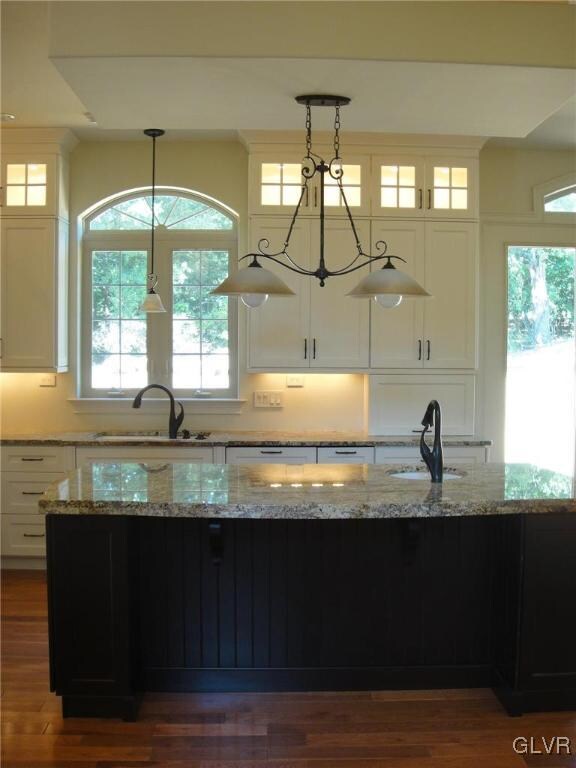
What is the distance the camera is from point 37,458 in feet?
16.8

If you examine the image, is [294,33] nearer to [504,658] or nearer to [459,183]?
[459,183]

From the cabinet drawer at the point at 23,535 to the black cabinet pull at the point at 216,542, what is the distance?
2389mm

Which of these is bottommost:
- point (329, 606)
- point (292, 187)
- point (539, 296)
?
point (329, 606)

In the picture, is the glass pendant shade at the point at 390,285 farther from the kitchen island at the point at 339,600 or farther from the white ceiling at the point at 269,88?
the white ceiling at the point at 269,88

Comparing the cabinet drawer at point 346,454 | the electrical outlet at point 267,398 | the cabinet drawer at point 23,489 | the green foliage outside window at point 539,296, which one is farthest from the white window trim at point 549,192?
the cabinet drawer at point 23,489

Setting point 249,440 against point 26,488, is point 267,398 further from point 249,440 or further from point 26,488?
point 26,488

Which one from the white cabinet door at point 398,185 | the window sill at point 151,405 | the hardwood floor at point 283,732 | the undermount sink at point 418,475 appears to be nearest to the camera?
the hardwood floor at point 283,732

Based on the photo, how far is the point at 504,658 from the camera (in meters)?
3.21

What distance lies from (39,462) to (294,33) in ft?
10.8

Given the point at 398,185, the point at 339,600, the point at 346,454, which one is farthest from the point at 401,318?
the point at 339,600

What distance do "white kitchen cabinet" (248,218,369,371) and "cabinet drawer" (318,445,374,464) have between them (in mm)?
592

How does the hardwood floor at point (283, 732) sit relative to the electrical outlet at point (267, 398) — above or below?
below

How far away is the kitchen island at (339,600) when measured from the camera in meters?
3.09

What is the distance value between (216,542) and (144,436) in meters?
2.44
